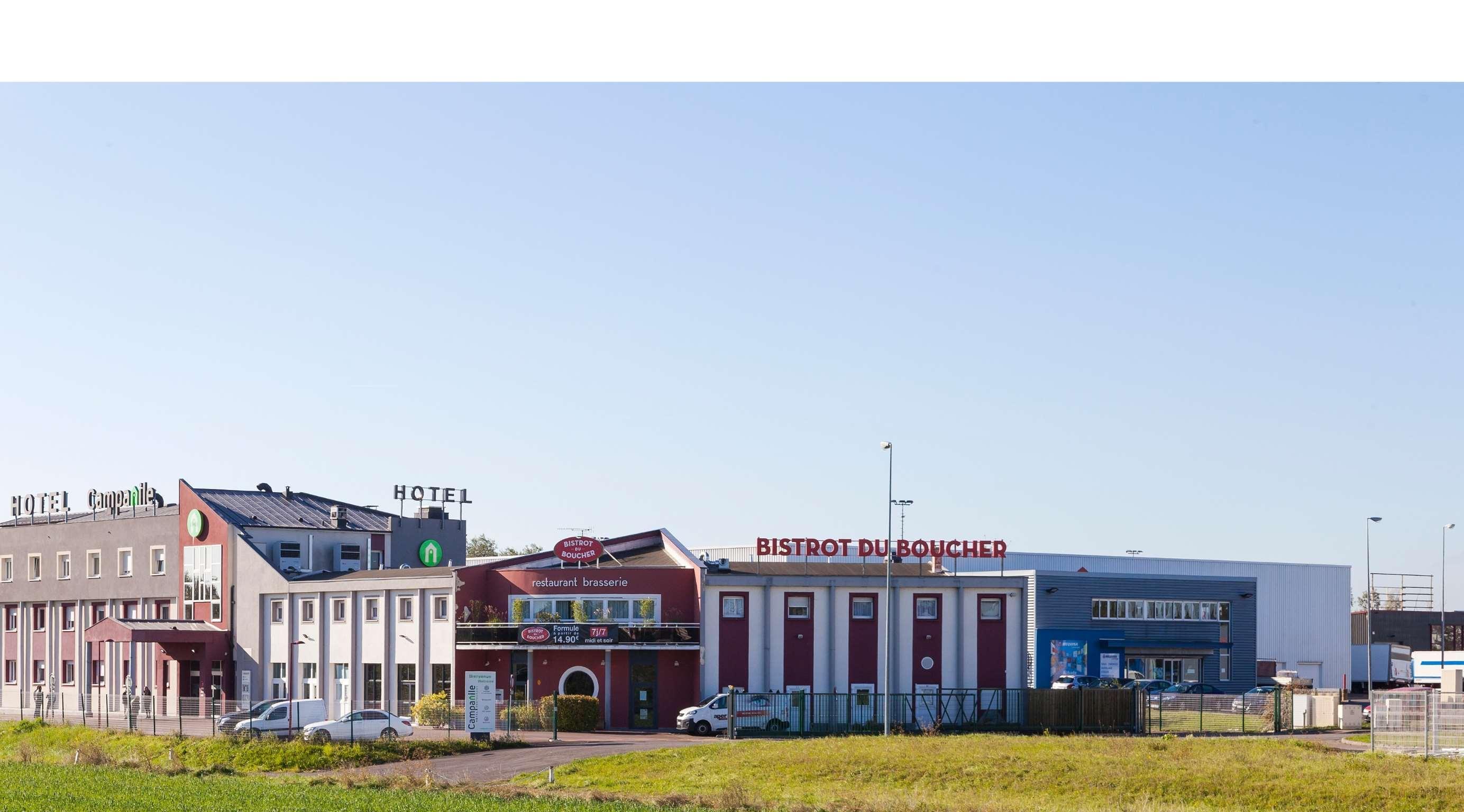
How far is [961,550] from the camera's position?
82.5 metres

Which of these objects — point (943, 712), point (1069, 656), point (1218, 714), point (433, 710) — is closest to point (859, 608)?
point (943, 712)

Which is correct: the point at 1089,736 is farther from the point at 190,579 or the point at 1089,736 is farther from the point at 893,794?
the point at 190,579

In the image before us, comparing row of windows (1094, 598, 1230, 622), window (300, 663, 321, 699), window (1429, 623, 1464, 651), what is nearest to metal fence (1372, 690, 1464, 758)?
row of windows (1094, 598, 1230, 622)

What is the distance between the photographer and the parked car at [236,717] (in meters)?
62.4

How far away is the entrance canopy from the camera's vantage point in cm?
8206

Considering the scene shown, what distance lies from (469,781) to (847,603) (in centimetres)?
2803

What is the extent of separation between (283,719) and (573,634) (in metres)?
12.9

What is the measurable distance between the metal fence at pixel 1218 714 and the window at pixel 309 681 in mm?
37045

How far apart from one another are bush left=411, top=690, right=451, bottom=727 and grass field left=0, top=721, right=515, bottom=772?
8898mm

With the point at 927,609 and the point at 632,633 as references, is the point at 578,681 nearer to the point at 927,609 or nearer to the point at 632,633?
the point at 632,633

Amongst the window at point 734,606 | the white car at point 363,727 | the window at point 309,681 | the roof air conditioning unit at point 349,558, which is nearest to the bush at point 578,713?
the window at point 734,606

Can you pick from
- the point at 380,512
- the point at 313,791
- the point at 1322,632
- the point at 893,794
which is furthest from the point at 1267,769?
the point at 1322,632

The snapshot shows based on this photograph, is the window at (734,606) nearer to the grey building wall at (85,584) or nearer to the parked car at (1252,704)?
the parked car at (1252,704)

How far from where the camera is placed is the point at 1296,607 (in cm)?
10938
